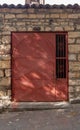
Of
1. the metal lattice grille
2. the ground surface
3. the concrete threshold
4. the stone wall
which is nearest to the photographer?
the ground surface

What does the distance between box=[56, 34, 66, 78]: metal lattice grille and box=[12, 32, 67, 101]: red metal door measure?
0.15 metres

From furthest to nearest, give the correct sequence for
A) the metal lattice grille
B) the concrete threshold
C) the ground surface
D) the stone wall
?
the metal lattice grille, the stone wall, the concrete threshold, the ground surface

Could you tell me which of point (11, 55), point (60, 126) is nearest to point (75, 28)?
point (11, 55)

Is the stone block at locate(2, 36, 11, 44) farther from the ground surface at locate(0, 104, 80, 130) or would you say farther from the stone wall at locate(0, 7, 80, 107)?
the ground surface at locate(0, 104, 80, 130)

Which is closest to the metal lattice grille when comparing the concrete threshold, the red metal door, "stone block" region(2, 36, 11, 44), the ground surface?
the red metal door

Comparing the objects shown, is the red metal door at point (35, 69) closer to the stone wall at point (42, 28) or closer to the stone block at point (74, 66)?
the stone wall at point (42, 28)

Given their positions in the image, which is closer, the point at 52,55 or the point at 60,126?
the point at 60,126

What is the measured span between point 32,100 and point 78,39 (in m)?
2.56

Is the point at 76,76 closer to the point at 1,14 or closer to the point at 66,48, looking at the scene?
the point at 66,48

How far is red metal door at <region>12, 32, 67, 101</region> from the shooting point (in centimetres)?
1054

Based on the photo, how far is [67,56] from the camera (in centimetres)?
1054

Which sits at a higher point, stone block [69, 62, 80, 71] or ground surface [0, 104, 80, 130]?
stone block [69, 62, 80, 71]

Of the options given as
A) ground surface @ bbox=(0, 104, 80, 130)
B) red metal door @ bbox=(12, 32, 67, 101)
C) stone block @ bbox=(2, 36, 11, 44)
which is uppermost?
stone block @ bbox=(2, 36, 11, 44)

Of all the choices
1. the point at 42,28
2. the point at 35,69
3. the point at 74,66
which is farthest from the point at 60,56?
the point at 42,28
